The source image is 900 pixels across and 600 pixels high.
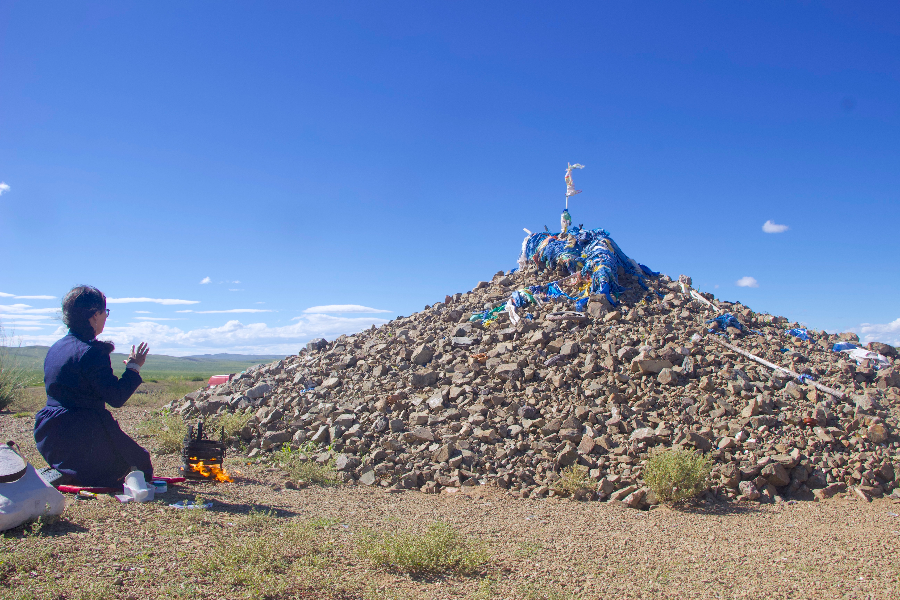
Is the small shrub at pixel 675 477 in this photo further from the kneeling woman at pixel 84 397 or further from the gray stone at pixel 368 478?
the kneeling woman at pixel 84 397

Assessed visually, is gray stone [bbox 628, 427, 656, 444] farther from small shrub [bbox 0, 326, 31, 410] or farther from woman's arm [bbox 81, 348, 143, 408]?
small shrub [bbox 0, 326, 31, 410]

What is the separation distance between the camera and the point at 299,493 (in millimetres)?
6504

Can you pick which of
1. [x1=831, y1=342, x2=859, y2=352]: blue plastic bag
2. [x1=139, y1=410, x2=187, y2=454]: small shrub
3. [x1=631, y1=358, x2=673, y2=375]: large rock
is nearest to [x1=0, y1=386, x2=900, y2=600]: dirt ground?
[x1=631, y1=358, x2=673, y2=375]: large rock

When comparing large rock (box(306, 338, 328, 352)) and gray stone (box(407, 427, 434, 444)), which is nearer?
gray stone (box(407, 427, 434, 444))

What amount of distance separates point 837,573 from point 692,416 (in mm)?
3438

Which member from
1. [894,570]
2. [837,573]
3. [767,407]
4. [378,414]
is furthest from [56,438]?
[767,407]

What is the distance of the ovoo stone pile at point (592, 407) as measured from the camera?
696cm

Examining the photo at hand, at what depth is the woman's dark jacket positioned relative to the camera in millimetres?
4828

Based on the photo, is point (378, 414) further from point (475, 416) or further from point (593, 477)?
point (593, 477)

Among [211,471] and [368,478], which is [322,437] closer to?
[368,478]

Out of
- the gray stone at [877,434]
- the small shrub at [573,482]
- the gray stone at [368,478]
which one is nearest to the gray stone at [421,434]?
the gray stone at [368,478]

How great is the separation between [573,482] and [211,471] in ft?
13.6

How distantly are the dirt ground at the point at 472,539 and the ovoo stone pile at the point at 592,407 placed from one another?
25.8 inches

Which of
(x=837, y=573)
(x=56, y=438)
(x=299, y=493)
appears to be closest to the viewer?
(x=837, y=573)
